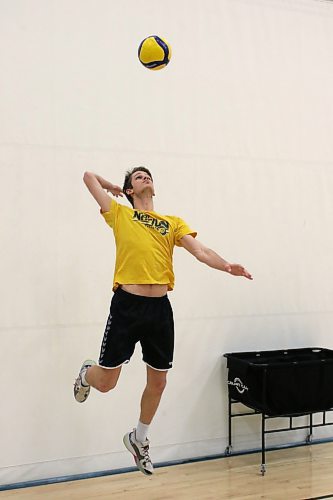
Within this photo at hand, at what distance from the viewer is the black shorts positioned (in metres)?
3.29

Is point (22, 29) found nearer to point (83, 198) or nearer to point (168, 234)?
point (83, 198)

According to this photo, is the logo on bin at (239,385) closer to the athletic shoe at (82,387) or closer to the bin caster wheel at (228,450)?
the bin caster wheel at (228,450)

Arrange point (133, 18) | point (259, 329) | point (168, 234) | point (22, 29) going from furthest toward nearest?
point (259, 329) < point (133, 18) < point (22, 29) < point (168, 234)

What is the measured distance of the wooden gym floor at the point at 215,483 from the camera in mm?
3617

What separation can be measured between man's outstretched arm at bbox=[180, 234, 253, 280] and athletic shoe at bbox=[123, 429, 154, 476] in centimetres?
105

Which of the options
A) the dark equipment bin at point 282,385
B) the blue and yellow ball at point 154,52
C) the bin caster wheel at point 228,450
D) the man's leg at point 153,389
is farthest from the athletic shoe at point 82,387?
the blue and yellow ball at point 154,52

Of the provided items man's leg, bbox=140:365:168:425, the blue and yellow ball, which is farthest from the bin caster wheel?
the blue and yellow ball

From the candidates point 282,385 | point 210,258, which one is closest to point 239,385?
point 282,385

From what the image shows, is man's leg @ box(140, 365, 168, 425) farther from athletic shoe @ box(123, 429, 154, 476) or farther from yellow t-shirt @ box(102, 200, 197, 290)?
yellow t-shirt @ box(102, 200, 197, 290)

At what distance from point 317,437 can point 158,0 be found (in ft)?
10.5

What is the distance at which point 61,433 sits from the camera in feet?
12.9

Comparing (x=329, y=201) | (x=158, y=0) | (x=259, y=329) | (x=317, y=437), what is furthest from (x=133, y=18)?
(x=317, y=437)

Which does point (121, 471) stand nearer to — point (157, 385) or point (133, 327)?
point (157, 385)

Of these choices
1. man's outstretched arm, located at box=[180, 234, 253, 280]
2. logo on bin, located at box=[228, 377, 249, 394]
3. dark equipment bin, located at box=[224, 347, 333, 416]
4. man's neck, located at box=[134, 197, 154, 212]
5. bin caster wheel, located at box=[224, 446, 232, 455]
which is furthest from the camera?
bin caster wheel, located at box=[224, 446, 232, 455]
